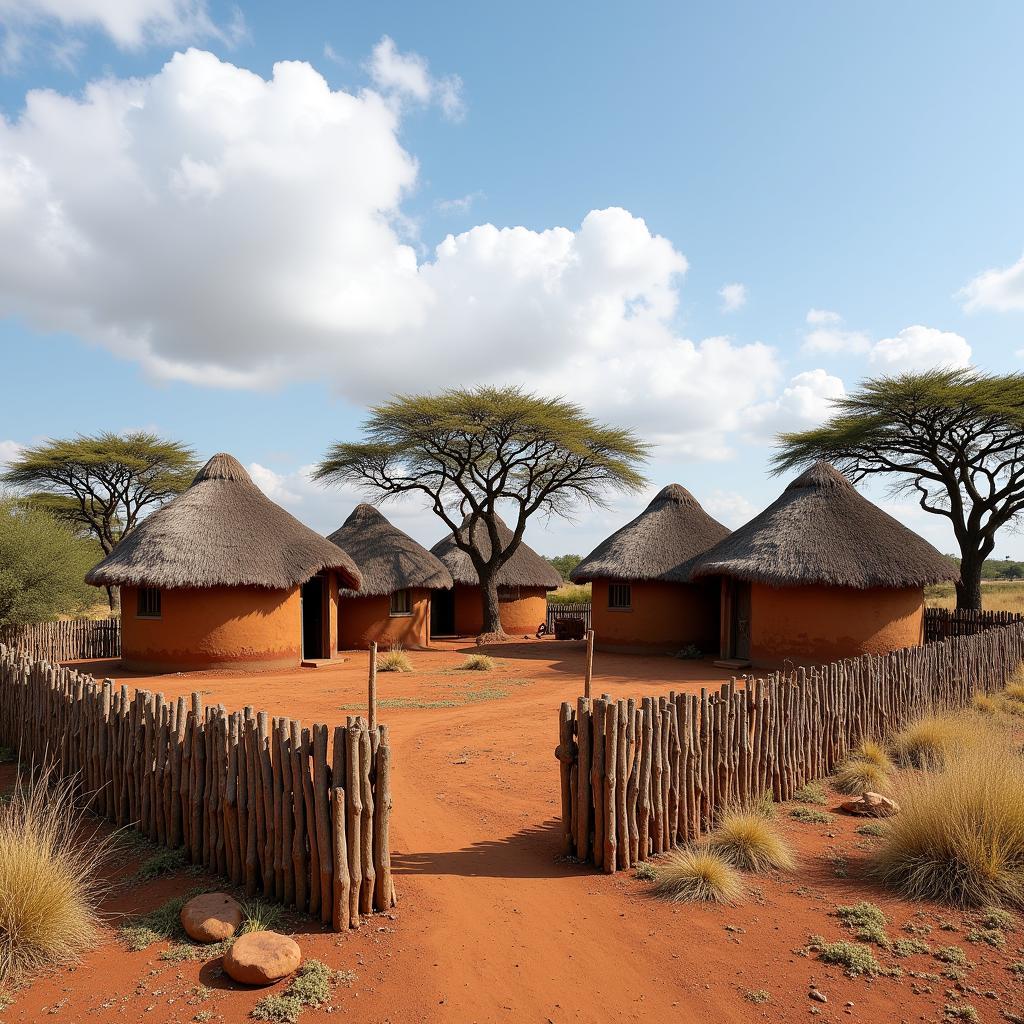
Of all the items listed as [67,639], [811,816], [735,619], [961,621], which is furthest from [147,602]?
[961,621]

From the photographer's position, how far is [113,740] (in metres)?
6.12

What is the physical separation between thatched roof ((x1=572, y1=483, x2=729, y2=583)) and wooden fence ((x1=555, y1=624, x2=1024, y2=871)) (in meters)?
9.72

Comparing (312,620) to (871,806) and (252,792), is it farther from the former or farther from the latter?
(871,806)

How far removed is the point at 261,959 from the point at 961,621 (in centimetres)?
1957

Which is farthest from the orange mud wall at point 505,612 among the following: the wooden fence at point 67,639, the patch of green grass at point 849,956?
the patch of green grass at point 849,956

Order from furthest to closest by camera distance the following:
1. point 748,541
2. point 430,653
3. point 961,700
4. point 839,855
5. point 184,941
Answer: point 430,653, point 748,541, point 961,700, point 839,855, point 184,941

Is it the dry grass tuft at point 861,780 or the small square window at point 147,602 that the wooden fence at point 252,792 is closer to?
the dry grass tuft at point 861,780

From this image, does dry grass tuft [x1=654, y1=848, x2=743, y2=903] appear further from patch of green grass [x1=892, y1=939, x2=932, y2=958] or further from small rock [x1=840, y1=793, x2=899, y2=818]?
small rock [x1=840, y1=793, x2=899, y2=818]

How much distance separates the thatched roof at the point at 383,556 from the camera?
20.5 metres

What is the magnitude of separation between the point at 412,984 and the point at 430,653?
16.7 m

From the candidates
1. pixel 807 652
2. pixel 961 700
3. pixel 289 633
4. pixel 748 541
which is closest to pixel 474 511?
pixel 289 633

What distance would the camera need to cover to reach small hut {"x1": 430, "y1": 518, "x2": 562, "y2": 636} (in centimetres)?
2625

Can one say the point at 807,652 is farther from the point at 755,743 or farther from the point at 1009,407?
the point at 1009,407

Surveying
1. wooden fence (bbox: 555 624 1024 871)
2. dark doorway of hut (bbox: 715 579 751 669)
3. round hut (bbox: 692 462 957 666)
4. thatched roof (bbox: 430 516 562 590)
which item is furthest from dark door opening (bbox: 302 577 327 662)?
wooden fence (bbox: 555 624 1024 871)
